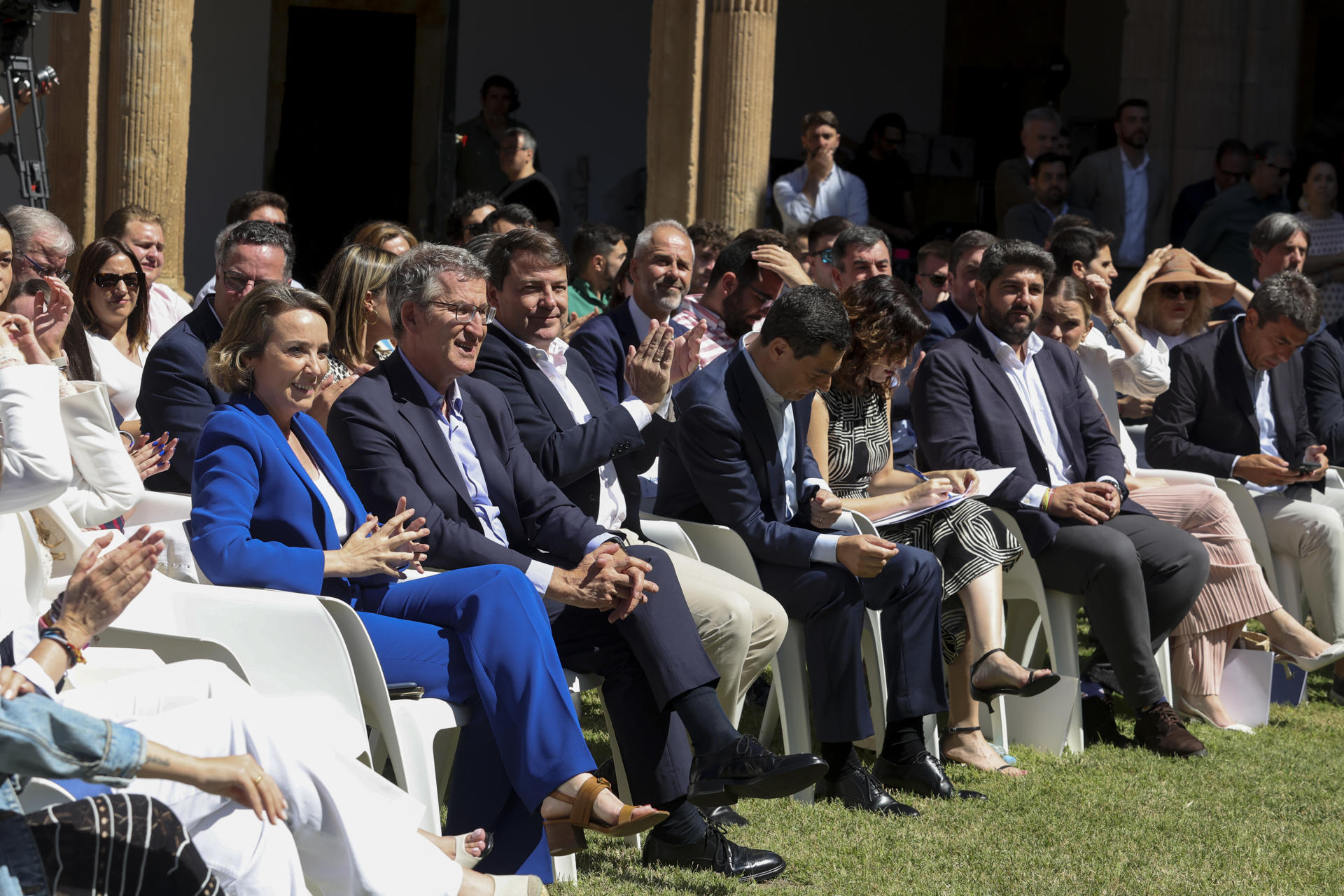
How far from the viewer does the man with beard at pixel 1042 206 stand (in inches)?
387

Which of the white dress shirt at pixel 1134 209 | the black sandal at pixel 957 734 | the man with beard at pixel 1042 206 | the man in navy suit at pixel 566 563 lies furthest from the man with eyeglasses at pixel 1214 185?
the man in navy suit at pixel 566 563

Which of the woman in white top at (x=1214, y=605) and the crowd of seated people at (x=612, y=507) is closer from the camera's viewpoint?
the crowd of seated people at (x=612, y=507)

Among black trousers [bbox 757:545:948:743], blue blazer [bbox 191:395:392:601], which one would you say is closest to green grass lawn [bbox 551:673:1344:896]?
black trousers [bbox 757:545:948:743]

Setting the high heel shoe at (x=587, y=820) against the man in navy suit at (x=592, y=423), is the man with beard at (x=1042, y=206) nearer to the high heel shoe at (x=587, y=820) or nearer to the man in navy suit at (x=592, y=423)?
the man in navy suit at (x=592, y=423)

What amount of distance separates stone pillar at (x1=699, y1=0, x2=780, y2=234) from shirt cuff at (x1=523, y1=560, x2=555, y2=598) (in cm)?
562

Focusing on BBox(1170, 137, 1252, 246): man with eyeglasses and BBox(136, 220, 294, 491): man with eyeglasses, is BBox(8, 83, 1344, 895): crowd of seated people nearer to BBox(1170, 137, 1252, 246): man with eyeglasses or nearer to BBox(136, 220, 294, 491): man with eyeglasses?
BBox(136, 220, 294, 491): man with eyeglasses

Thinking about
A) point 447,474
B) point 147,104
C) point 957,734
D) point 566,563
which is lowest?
point 957,734

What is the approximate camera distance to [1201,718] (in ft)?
20.0

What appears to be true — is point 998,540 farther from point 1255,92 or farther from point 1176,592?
point 1255,92

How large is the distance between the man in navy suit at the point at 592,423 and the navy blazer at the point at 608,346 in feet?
1.34

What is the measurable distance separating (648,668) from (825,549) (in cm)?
93

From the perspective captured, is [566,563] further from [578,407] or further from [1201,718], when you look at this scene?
[1201,718]

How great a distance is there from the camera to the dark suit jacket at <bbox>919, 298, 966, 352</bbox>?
6746mm

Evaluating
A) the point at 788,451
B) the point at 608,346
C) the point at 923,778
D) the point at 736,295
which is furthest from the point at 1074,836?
the point at 736,295
